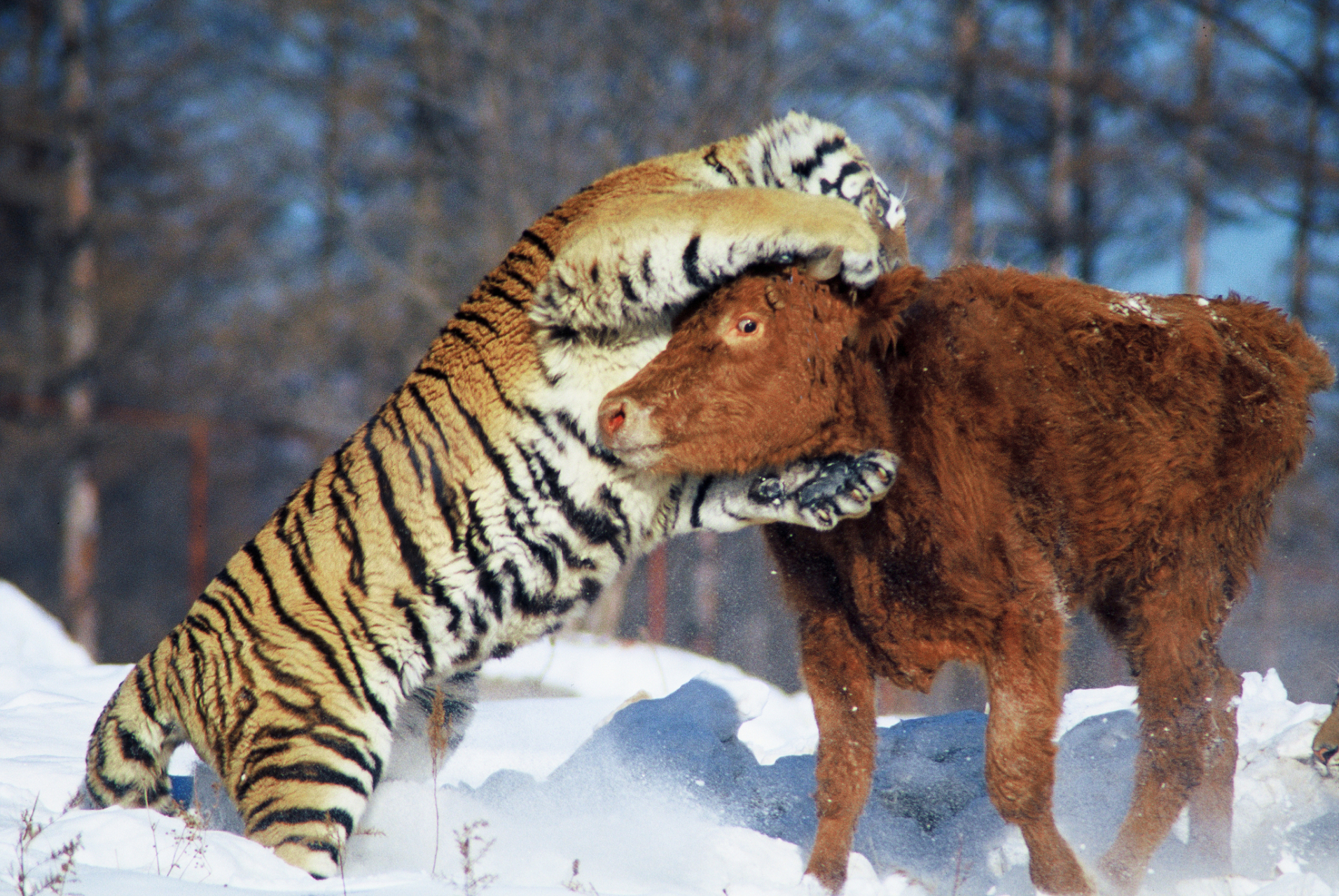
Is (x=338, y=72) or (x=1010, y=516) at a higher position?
(x=338, y=72)

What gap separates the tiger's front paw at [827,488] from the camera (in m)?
3.26

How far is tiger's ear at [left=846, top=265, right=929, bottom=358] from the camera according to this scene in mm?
3373

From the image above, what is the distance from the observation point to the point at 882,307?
11.1ft

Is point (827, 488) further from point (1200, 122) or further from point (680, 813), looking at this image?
point (1200, 122)

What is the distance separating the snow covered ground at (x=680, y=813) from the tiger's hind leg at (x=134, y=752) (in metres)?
0.19

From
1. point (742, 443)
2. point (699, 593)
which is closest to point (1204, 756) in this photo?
point (742, 443)

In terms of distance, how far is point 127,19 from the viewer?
15781 mm

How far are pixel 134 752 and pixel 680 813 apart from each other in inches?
75.7

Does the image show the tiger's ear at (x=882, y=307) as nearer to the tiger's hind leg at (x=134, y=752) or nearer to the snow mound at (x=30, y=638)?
the tiger's hind leg at (x=134, y=752)

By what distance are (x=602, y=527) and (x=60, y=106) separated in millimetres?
14729

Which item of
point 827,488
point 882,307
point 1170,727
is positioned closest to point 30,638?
point 827,488

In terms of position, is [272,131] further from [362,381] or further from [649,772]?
[649,772]

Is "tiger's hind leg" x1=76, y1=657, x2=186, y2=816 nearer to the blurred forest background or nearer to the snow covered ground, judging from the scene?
the snow covered ground

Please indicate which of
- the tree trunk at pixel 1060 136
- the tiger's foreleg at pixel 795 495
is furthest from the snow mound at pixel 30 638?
the tree trunk at pixel 1060 136
